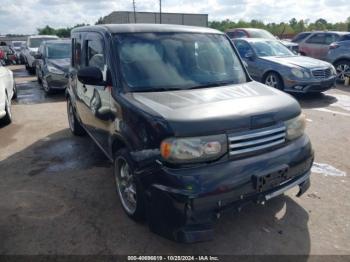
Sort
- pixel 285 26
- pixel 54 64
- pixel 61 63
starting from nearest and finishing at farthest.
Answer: pixel 54 64, pixel 61 63, pixel 285 26

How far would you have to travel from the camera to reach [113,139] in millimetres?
3500

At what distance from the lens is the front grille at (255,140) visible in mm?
2707

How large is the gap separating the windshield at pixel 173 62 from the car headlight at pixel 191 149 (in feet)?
3.13

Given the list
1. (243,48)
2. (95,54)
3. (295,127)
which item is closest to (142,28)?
(95,54)

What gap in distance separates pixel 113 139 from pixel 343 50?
35.5 feet

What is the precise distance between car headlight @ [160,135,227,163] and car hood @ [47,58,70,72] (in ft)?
28.4

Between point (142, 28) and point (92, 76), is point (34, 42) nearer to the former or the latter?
point (142, 28)

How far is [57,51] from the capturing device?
447 inches

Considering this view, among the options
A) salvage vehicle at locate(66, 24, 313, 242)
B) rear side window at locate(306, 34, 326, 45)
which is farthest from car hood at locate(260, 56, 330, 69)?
rear side window at locate(306, 34, 326, 45)

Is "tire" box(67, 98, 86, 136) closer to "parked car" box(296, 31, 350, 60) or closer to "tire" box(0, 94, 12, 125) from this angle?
"tire" box(0, 94, 12, 125)

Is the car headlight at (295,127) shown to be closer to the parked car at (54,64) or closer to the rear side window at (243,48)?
the rear side window at (243,48)

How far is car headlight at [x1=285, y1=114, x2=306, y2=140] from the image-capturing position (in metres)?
3.11

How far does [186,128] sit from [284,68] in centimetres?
716

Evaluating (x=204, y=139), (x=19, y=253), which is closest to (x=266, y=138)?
(x=204, y=139)
